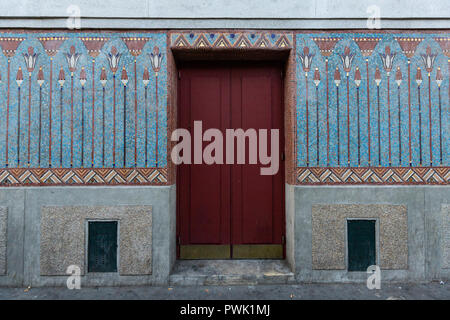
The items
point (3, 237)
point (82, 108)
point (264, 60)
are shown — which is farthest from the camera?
point (264, 60)

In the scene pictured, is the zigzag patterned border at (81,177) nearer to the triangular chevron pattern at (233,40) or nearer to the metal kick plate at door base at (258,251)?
the metal kick plate at door base at (258,251)

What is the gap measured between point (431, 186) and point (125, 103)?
461 centimetres

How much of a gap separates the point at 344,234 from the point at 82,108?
421 centimetres

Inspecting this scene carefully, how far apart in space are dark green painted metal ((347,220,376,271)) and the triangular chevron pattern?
9.32 ft

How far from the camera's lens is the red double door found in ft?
14.0

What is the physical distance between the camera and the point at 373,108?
3887 mm

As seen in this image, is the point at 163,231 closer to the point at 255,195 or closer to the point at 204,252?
the point at 204,252

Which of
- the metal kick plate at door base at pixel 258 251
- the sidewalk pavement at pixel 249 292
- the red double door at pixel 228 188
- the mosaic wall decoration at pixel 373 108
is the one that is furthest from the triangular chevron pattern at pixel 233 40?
the sidewalk pavement at pixel 249 292

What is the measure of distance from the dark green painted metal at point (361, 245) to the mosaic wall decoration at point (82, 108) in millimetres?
2873

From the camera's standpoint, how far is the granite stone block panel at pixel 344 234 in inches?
149

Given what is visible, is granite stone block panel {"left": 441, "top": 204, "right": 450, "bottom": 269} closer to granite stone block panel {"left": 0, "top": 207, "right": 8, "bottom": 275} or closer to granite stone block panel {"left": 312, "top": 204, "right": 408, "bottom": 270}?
granite stone block panel {"left": 312, "top": 204, "right": 408, "bottom": 270}

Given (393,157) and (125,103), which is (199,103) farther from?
(393,157)

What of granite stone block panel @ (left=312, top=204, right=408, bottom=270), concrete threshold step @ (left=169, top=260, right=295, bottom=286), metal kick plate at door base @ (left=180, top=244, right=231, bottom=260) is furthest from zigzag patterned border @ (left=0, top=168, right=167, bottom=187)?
granite stone block panel @ (left=312, top=204, right=408, bottom=270)
